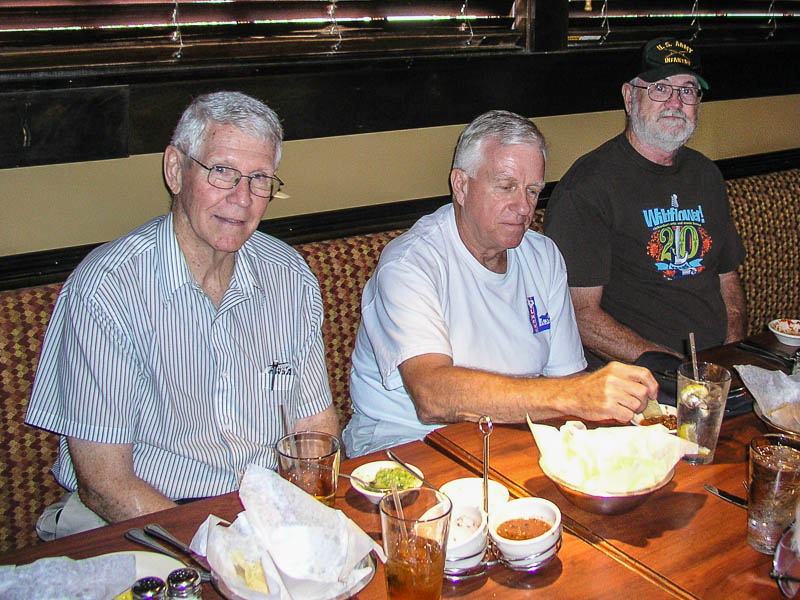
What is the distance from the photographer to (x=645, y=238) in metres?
3.01

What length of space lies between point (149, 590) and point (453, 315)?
50.5 inches

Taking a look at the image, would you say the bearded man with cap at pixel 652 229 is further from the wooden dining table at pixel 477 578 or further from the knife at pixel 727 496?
the wooden dining table at pixel 477 578

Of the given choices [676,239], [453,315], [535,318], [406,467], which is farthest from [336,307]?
[676,239]

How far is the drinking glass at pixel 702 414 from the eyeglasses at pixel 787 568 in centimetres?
40

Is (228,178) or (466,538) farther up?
(228,178)

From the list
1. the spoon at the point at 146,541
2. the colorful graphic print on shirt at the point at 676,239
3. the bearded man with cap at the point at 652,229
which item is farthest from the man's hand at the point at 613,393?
the colorful graphic print on shirt at the point at 676,239

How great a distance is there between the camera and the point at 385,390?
237 cm

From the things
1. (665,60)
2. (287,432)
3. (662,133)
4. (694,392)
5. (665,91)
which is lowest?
(287,432)

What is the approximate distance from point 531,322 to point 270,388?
0.77 m

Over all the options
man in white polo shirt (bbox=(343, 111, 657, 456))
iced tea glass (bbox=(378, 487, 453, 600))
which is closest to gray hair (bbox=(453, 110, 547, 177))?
man in white polo shirt (bbox=(343, 111, 657, 456))

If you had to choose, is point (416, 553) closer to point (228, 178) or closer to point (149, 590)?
point (149, 590)

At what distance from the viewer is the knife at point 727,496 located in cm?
161

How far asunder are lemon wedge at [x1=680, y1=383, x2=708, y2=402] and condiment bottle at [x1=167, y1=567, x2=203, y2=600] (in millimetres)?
1060

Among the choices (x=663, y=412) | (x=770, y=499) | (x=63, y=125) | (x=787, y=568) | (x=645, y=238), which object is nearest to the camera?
(x=787, y=568)
